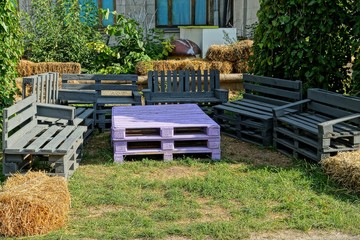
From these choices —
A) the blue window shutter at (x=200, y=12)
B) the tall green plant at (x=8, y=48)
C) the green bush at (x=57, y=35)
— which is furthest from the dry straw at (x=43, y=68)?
the blue window shutter at (x=200, y=12)

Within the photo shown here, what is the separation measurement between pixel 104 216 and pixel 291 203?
1.89 metres

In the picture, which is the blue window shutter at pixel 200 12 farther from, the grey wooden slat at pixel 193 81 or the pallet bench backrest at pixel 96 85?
the pallet bench backrest at pixel 96 85

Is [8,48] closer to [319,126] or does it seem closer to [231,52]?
[319,126]

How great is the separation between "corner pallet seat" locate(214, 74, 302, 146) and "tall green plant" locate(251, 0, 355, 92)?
0.37 metres

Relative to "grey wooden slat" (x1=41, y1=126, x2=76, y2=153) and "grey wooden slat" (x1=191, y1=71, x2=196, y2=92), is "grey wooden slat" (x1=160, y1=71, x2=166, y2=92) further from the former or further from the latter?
"grey wooden slat" (x1=41, y1=126, x2=76, y2=153)

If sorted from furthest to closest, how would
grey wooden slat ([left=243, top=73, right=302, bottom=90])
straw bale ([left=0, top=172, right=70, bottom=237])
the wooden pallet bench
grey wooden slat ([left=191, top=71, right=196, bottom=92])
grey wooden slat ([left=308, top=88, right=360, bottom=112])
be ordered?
grey wooden slat ([left=191, top=71, right=196, bottom=92]) < grey wooden slat ([left=243, top=73, right=302, bottom=90]) < grey wooden slat ([left=308, top=88, right=360, bottom=112]) < the wooden pallet bench < straw bale ([left=0, top=172, right=70, bottom=237])

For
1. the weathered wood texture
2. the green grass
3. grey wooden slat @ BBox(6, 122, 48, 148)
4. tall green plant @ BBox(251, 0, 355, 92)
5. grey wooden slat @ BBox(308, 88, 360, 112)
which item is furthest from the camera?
tall green plant @ BBox(251, 0, 355, 92)

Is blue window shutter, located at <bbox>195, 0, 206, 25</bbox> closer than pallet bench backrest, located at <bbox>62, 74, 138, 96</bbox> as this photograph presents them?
No

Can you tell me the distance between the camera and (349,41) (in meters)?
9.93

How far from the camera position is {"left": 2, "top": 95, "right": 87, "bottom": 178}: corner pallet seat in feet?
23.3

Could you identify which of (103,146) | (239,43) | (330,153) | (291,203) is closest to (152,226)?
(291,203)

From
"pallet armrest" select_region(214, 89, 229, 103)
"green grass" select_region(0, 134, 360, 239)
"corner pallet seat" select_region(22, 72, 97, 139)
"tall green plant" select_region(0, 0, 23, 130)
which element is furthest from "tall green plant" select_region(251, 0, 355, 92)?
"tall green plant" select_region(0, 0, 23, 130)

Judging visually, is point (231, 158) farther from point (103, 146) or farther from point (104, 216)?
point (104, 216)

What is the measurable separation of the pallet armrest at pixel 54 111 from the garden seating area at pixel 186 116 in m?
0.01
